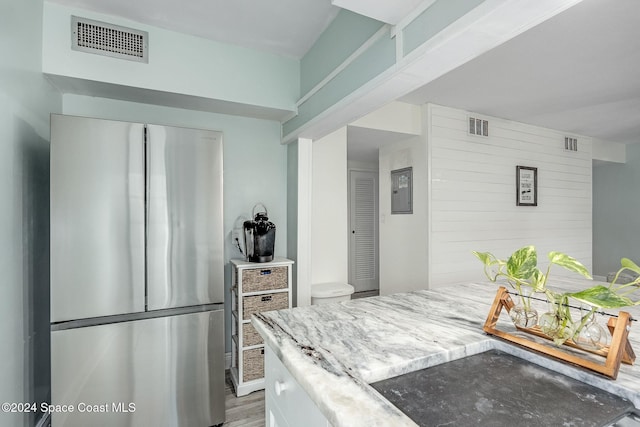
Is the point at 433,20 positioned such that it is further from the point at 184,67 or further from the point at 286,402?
the point at 184,67

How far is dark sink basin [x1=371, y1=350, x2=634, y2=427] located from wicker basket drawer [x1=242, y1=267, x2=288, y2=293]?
1.68m

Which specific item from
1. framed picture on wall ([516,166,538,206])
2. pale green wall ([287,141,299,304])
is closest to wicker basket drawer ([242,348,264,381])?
pale green wall ([287,141,299,304])

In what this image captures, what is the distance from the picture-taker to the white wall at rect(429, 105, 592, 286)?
3.44 m

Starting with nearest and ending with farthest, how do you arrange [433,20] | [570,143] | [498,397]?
1. [498,397]
2. [433,20]
3. [570,143]

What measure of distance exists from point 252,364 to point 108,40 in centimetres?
253

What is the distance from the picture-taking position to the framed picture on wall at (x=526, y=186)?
401 centimetres

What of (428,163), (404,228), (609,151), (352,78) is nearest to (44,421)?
(352,78)

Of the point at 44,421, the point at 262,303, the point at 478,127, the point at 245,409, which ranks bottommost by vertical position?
the point at 245,409

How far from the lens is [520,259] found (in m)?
0.96

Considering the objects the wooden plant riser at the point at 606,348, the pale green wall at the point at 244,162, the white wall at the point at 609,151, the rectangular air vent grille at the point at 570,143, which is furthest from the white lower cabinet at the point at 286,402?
the white wall at the point at 609,151

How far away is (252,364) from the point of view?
2.40 meters

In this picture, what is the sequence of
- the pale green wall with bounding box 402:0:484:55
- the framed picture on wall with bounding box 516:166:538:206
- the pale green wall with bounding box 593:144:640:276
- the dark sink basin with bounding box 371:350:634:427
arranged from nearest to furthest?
the dark sink basin with bounding box 371:350:634:427 < the pale green wall with bounding box 402:0:484:55 < the framed picture on wall with bounding box 516:166:538:206 < the pale green wall with bounding box 593:144:640:276

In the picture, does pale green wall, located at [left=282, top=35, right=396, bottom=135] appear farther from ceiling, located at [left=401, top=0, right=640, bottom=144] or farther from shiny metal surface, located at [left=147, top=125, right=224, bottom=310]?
ceiling, located at [left=401, top=0, right=640, bottom=144]

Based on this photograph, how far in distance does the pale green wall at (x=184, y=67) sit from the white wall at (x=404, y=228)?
5.34 ft
